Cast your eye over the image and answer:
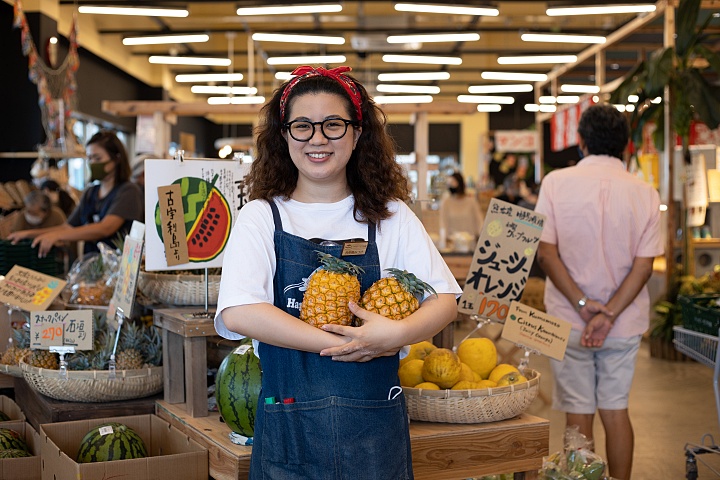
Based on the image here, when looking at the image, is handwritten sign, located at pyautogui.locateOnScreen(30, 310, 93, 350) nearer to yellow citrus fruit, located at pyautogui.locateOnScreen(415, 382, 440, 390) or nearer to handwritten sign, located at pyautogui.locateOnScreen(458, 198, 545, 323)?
yellow citrus fruit, located at pyautogui.locateOnScreen(415, 382, 440, 390)

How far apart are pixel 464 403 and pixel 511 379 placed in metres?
0.21

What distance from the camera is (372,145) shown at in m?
2.15

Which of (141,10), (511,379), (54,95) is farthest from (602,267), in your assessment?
(54,95)

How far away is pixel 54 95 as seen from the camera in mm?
10594

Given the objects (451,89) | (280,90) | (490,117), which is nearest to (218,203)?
(280,90)

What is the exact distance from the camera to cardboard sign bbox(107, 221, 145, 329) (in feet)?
9.54

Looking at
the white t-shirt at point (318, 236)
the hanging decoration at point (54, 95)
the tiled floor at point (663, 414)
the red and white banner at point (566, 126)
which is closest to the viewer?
the white t-shirt at point (318, 236)

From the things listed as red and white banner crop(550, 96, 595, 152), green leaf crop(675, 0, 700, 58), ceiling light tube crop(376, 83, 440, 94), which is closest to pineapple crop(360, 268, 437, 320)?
green leaf crop(675, 0, 700, 58)

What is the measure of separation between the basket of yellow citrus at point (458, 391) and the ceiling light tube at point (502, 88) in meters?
16.2

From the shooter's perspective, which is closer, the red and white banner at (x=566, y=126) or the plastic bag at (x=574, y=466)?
the plastic bag at (x=574, y=466)

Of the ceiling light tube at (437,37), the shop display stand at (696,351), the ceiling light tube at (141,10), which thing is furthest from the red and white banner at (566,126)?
the shop display stand at (696,351)

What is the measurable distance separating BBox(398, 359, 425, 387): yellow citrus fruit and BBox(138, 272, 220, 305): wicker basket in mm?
737

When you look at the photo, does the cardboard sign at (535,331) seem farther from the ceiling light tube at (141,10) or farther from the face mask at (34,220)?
the ceiling light tube at (141,10)

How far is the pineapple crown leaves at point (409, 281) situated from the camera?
194cm
